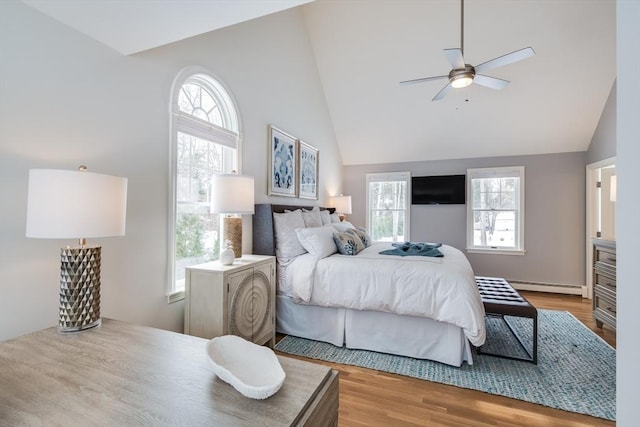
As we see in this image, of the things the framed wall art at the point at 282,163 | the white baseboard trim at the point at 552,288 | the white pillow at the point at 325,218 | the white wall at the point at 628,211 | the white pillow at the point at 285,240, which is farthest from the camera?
→ the white baseboard trim at the point at 552,288

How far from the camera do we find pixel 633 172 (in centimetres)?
88

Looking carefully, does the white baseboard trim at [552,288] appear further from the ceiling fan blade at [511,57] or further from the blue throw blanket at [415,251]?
the ceiling fan blade at [511,57]

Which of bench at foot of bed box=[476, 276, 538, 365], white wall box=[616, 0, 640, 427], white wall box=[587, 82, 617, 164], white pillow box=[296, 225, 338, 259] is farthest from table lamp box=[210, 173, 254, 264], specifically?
white wall box=[587, 82, 617, 164]

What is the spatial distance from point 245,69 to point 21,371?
9.28ft

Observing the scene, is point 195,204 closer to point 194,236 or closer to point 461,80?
point 194,236

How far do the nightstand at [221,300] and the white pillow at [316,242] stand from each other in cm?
69

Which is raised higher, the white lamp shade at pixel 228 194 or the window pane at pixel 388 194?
the window pane at pixel 388 194

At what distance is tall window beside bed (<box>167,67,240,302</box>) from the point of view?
7.09 feet

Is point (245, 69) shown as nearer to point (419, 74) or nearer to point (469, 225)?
point (419, 74)

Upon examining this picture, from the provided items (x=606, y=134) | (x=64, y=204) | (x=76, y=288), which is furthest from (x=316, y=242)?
(x=606, y=134)

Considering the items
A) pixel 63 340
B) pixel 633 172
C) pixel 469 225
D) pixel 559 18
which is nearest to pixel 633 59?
pixel 633 172

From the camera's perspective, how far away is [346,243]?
122 inches

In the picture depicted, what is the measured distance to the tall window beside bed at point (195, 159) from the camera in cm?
216

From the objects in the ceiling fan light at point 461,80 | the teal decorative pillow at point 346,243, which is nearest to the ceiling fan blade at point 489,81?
the ceiling fan light at point 461,80
